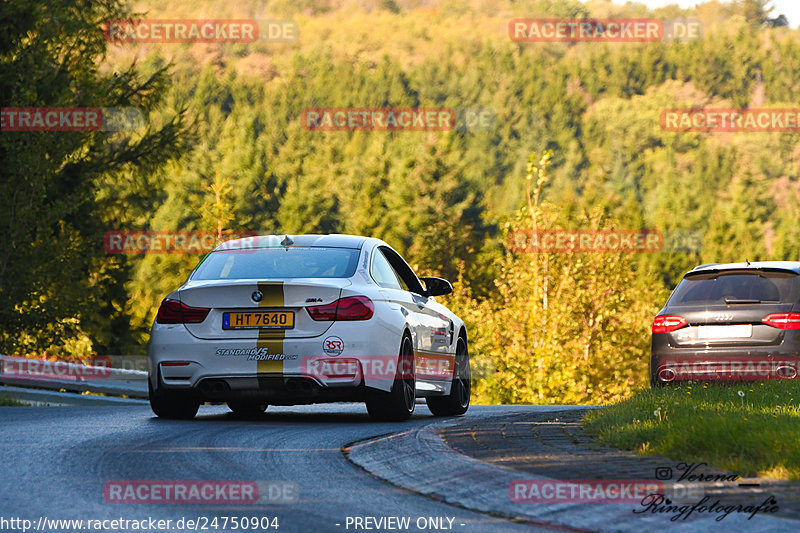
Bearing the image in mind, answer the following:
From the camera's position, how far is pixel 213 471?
7.42m

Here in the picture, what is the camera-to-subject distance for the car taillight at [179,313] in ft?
34.8

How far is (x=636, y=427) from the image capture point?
8.88m

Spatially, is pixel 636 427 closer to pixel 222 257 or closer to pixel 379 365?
pixel 379 365

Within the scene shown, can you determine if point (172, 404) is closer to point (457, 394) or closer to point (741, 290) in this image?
point (457, 394)

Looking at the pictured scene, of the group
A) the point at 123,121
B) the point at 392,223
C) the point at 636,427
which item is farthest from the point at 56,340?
the point at 392,223

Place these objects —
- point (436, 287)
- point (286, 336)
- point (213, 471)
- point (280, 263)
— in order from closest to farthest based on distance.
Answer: point (213, 471) → point (286, 336) → point (280, 263) → point (436, 287)

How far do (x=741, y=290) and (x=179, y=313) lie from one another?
23.1ft

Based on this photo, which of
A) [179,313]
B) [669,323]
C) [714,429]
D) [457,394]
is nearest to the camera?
[714,429]

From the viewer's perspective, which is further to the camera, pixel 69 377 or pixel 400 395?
pixel 69 377

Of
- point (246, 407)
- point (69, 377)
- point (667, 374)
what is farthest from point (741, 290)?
point (69, 377)

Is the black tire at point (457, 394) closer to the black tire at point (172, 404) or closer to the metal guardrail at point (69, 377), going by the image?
the black tire at point (172, 404)

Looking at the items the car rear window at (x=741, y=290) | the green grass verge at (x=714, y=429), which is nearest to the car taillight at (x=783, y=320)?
the car rear window at (x=741, y=290)

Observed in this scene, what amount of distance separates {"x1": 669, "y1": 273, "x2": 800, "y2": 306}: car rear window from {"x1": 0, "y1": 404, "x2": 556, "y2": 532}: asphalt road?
4.94 metres

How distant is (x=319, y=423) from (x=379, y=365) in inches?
40.4
